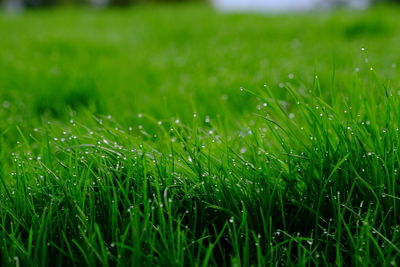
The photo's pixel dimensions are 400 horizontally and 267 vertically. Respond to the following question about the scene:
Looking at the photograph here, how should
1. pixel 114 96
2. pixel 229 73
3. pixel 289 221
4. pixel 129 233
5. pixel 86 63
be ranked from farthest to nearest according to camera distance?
pixel 86 63 → pixel 229 73 → pixel 114 96 → pixel 289 221 → pixel 129 233

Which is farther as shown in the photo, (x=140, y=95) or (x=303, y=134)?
(x=140, y=95)

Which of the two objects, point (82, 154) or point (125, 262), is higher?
point (82, 154)

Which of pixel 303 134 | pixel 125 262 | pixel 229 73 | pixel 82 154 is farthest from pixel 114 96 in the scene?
pixel 125 262

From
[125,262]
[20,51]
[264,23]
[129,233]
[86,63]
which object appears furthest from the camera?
[264,23]

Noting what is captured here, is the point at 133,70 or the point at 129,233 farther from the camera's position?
the point at 133,70

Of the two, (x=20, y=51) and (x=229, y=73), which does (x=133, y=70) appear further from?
(x=20, y=51)

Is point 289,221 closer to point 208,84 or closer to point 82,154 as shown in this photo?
point 82,154

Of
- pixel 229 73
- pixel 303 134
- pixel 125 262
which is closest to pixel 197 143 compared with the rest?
pixel 303 134

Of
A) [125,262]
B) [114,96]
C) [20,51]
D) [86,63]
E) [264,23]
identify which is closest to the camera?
[125,262]

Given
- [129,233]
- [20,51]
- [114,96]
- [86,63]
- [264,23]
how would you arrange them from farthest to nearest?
[264,23] < [20,51] < [86,63] < [114,96] < [129,233]
